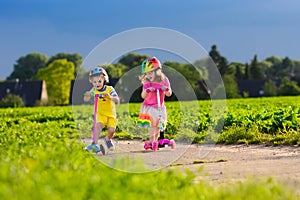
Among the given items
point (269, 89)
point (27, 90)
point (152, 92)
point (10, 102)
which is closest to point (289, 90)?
point (269, 89)

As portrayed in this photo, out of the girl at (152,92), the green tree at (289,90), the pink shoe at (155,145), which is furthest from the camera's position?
the green tree at (289,90)

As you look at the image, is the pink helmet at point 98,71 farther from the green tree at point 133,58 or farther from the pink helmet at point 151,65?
the pink helmet at point 151,65

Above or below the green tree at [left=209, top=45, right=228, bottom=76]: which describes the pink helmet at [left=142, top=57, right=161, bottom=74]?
below

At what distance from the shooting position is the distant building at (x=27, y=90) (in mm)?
79562

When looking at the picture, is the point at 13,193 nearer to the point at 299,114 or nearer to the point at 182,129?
the point at 182,129

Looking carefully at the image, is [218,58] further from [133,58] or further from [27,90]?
[133,58]

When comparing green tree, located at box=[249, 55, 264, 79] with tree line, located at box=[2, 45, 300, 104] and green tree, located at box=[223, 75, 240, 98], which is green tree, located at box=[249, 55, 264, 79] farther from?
green tree, located at box=[223, 75, 240, 98]

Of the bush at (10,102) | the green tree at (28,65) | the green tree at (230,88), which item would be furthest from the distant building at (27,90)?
the green tree at (28,65)

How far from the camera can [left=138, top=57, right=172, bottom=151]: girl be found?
952 centimetres

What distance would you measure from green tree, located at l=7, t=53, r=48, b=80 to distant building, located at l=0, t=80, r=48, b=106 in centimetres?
3592

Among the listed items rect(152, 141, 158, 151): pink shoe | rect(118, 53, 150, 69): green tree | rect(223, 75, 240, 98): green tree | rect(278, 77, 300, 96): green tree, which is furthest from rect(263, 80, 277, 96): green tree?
rect(152, 141, 158, 151): pink shoe

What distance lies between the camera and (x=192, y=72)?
506 inches

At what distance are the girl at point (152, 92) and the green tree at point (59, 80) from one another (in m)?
75.7

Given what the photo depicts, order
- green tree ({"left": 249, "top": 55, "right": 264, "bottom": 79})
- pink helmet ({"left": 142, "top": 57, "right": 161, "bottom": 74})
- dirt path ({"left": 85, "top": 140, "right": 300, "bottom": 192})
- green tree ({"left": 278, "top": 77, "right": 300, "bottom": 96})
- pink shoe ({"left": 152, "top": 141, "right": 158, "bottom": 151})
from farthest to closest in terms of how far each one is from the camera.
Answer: green tree ({"left": 249, "top": 55, "right": 264, "bottom": 79}), green tree ({"left": 278, "top": 77, "right": 300, "bottom": 96}), pink shoe ({"left": 152, "top": 141, "right": 158, "bottom": 151}), pink helmet ({"left": 142, "top": 57, "right": 161, "bottom": 74}), dirt path ({"left": 85, "top": 140, "right": 300, "bottom": 192})
